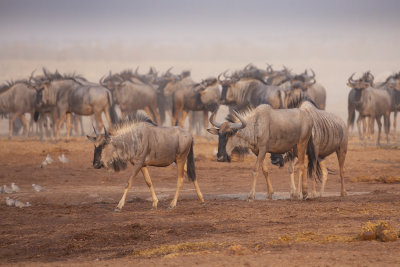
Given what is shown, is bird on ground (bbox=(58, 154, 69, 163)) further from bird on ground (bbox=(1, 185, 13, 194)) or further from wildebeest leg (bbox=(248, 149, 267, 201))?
wildebeest leg (bbox=(248, 149, 267, 201))

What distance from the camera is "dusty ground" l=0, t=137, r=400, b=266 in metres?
7.50

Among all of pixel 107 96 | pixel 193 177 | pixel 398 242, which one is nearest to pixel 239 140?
pixel 193 177

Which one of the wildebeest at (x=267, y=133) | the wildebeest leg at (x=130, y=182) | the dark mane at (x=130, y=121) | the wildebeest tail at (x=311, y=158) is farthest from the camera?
the wildebeest tail at (x=311, y=158)

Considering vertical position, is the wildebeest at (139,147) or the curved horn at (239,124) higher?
the curved horn at (239,124)

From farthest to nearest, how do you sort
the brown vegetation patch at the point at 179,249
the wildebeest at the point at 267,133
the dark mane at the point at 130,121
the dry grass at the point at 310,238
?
the wildebeest at the point at 267,133 < the dark mane at the point at 130,121 < the dry grass at the point at 310,238 < the brown vegetation patch at the point at 179,249

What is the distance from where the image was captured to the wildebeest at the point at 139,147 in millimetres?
11680

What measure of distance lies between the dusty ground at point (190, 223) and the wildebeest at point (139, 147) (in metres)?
0.70

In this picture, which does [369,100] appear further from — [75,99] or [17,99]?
[17,99]

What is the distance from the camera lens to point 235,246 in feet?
25.0

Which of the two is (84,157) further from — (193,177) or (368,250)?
(368,250)

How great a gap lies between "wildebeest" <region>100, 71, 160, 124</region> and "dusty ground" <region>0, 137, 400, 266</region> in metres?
11.9

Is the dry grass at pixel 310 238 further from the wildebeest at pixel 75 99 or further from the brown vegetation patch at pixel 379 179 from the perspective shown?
the wildebeest at pixel 75 99

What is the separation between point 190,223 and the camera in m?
10.0

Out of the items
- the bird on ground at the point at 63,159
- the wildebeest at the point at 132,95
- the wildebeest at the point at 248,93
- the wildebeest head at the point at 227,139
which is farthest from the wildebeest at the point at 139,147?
the wildebeest at the point at 132,95
